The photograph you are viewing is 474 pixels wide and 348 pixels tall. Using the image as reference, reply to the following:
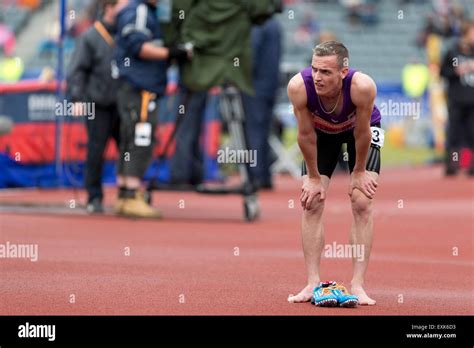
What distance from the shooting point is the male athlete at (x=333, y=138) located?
8835 mm

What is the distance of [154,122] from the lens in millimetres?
15875

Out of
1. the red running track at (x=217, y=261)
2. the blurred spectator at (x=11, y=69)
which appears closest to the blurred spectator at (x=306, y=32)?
Result: the blurred spectator at (x=11, y=69)

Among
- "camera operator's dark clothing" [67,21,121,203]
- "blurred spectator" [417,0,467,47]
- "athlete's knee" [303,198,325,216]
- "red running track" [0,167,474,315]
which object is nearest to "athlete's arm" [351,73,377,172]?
"athlete's knee" [303,198,325,216]

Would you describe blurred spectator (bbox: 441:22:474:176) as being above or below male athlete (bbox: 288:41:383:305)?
above

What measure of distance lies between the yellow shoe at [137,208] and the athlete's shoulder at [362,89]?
7323 millimetres

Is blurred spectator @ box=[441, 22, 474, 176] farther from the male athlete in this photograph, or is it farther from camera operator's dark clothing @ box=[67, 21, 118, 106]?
the male athlete

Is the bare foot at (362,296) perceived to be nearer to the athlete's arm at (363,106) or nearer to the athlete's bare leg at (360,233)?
the athlete's bare leg at (360,233)

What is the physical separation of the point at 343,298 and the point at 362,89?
136 centimetres

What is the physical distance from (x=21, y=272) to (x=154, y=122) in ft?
17.6

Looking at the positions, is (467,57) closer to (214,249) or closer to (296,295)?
(214,249)

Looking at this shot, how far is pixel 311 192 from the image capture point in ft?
30.3

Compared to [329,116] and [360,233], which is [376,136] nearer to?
[329,116]

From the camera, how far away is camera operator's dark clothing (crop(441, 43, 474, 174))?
24.6m

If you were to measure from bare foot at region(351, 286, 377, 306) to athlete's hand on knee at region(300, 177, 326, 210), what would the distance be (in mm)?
639
